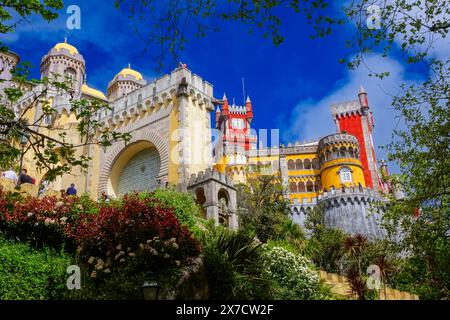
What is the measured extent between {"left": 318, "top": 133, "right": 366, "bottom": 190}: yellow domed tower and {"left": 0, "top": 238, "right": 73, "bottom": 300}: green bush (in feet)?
143

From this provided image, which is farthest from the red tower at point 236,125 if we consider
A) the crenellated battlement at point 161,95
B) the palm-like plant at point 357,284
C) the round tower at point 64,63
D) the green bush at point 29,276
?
the green bush at point 29,276

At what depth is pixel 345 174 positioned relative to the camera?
177ft

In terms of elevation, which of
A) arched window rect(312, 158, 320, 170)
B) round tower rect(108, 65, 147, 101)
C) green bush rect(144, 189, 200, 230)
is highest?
round tower rect(108, 65, 147, 101)

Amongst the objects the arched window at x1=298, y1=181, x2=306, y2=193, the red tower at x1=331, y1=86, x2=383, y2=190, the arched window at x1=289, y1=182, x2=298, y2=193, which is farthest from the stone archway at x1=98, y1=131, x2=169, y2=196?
the red tower at x1=331, y1=86, x2=383, y2=190

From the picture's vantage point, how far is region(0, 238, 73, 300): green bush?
457 inches

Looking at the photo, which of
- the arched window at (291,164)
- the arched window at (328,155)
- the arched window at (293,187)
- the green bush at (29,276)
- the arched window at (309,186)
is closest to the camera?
the green bush at (29,276)

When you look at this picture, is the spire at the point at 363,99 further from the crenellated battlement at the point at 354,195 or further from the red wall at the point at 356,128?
the crenellated battlement at the point at 354,195

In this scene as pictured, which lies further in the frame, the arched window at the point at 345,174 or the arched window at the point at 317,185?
the arched window at the point at 317,185

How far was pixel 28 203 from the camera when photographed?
14.5 metres

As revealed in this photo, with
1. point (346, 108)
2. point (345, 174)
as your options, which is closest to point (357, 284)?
point (345, 174)

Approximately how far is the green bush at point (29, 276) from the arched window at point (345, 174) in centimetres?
4418

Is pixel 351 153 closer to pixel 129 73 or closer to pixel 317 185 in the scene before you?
pixel 317 185

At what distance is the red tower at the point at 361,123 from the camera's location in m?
59.8

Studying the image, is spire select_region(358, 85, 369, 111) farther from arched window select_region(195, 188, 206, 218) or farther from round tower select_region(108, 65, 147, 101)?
arched window select_region(195, 188, 206, 218)
